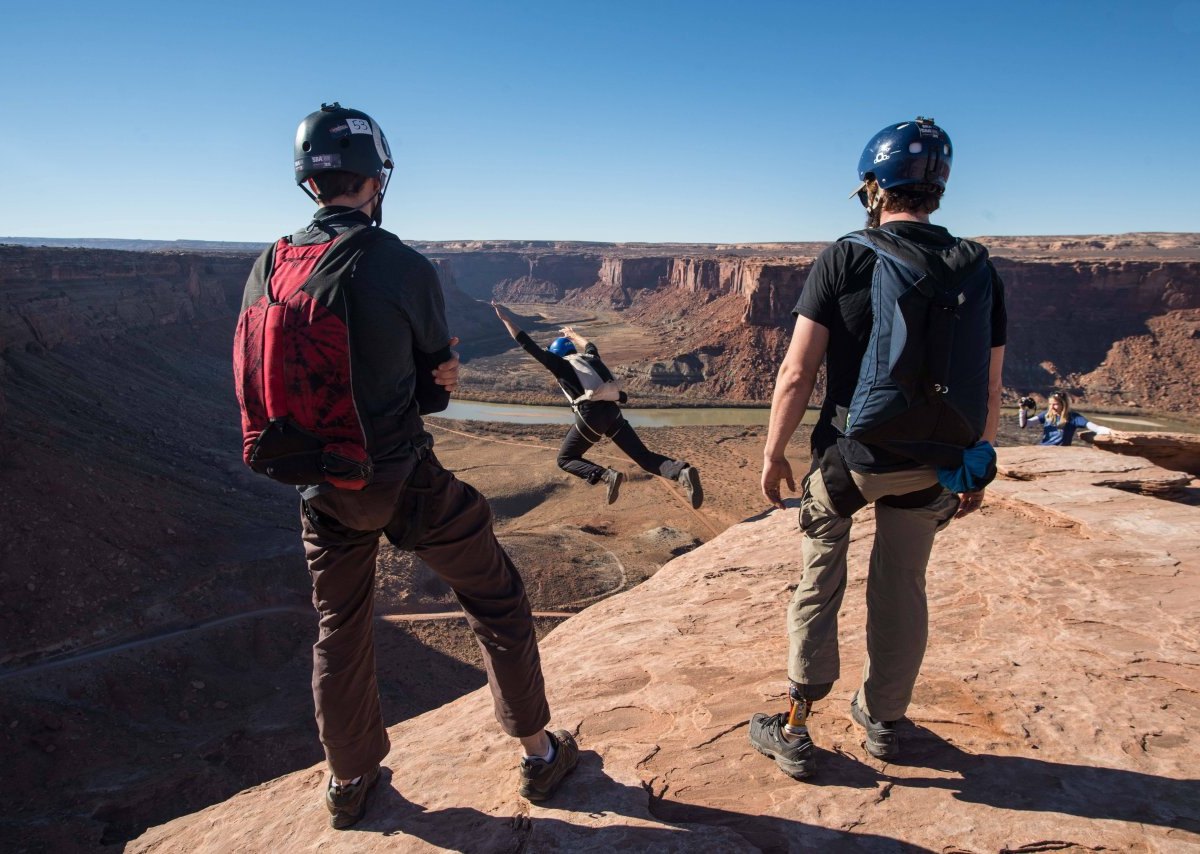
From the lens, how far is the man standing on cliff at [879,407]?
2.26 metres

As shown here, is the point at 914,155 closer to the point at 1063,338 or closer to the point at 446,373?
the point at 446,373

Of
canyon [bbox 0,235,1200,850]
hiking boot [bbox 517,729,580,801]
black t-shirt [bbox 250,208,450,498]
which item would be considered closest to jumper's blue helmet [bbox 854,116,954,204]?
black t-shirt [bbox 250,208,450,498]

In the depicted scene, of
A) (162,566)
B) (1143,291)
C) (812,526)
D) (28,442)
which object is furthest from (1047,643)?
(1143,291)

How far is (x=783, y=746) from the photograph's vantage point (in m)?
→ 2.66

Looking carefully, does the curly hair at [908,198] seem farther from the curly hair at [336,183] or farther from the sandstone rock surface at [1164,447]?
the sandstone rock surface at [1164,447]

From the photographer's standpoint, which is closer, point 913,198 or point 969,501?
point 913,198

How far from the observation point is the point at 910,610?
8.28ft

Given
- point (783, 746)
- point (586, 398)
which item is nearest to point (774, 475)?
point (783, 746)

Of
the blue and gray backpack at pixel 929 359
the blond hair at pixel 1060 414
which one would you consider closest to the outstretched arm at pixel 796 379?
the blue and gray backpack at pixel 929 359

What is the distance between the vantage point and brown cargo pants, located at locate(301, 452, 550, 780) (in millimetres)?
2363

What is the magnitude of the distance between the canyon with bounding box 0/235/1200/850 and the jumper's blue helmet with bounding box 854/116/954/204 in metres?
2.15

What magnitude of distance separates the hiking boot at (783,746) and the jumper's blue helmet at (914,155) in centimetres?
198

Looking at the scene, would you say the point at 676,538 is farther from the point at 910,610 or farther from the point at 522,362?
the point at 522,362

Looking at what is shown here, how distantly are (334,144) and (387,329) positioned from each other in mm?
666
